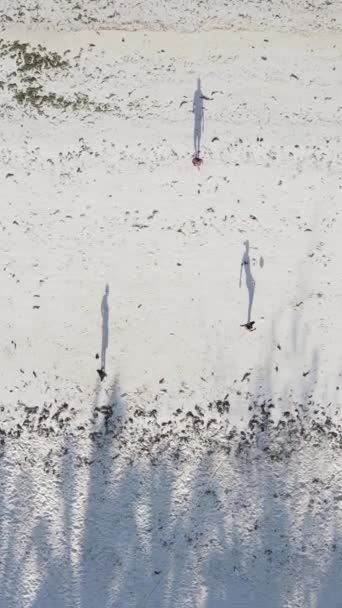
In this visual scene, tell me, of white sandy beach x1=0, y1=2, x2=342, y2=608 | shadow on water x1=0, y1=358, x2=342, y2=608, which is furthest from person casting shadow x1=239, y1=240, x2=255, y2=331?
shadow on water x1=0, y1=358, x2=342, y2=608

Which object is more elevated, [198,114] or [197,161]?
[198,114]

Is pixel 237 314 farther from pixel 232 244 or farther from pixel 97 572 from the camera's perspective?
pixel 97 572

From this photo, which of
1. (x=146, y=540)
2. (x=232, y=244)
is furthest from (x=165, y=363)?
(x=146, y=540)

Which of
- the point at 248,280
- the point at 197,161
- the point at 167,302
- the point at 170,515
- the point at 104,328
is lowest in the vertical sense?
the point at 170,515

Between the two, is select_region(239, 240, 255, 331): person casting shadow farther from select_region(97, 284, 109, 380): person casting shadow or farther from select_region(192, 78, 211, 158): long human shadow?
select_region(97, 284, 109, 380): person casting shadow

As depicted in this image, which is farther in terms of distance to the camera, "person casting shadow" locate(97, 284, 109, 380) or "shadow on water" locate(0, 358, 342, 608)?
"person casting shadow" locate(97, 284, 109, 380)

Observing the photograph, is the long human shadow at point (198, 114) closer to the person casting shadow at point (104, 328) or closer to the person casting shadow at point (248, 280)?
the person casting shadow at point (248, 280)

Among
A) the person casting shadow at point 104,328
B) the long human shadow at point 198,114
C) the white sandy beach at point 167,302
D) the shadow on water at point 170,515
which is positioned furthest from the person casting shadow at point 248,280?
the person casting shadow at point 104,328

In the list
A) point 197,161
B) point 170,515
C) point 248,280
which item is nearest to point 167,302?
point 248,280

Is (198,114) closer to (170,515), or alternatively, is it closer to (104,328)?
(104,328)
